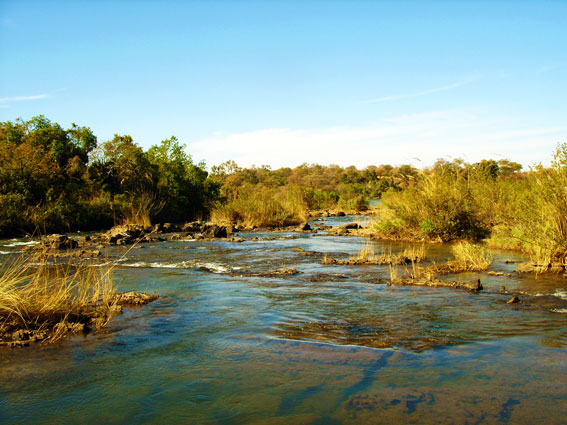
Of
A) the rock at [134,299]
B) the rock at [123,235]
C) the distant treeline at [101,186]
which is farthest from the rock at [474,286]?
the rock at [123,235]

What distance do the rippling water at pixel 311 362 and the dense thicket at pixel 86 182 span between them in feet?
63.1

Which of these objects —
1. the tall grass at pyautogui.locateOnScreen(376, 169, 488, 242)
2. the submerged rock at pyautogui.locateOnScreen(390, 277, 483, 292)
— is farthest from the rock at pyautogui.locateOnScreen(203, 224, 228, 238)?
the submerged rock at pyautogui.locateOnScreen(390, 277, 483, 292)

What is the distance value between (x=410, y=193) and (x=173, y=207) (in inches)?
850

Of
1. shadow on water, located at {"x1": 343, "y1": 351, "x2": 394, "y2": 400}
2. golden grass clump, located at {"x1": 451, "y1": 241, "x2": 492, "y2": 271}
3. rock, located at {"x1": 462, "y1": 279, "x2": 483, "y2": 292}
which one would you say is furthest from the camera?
golden grass clump, located at {"x1": 451, "y1": 241, "x2": 492, "y2": 271}

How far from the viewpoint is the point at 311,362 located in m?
6.07

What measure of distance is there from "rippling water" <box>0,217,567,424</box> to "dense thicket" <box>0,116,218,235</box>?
1922 cm

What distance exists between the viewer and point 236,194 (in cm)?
3556

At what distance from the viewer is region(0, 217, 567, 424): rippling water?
15.6 ft

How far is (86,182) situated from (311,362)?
103 ft

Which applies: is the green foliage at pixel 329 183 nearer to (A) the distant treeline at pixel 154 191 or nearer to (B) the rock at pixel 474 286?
(A) the distant treeline at pixel 154 191

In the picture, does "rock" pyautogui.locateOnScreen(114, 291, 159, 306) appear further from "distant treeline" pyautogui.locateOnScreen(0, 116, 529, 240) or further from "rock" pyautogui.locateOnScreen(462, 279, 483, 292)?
"distant treeline" pyautogui.locateOnScreen(0, 116, 529, 240)

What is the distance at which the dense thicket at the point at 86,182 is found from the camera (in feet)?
88.3

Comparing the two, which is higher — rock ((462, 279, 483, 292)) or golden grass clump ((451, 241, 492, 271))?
golden grass clump ((451, 241, 492, 271))

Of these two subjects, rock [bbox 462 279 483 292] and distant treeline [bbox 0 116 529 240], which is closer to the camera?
rock [bbox 462 279 483 292]
